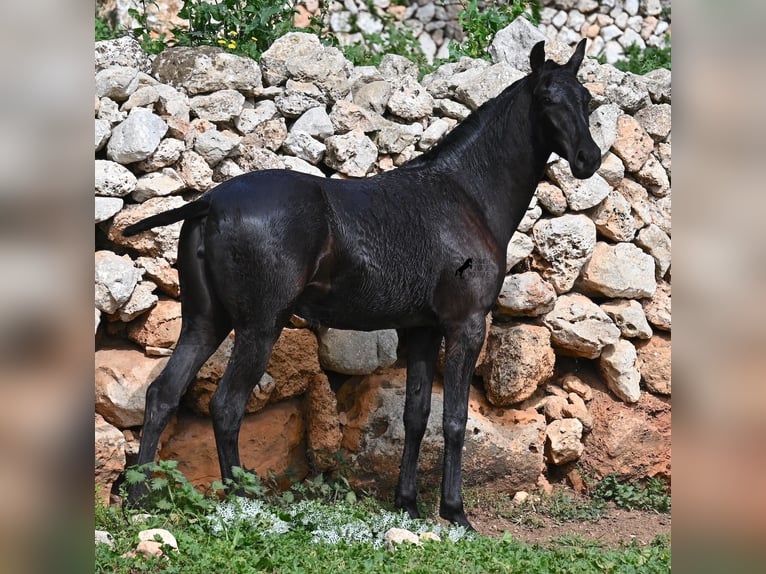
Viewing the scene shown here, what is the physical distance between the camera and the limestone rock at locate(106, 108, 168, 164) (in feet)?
17.8

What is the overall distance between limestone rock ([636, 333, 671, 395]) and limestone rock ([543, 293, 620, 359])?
326 millimetres

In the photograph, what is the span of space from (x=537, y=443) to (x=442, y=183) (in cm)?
196

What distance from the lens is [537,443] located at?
20.0 ft

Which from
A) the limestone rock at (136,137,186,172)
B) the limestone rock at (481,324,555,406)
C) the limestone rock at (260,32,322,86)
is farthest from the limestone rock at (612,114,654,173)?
the limestone rock at (136,137,186,172)

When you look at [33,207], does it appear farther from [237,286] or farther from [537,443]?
[537,443]

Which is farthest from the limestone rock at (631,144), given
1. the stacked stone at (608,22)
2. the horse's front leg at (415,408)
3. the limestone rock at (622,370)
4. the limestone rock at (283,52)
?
the stacked stone at (608,22)

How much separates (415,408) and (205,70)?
101 inches

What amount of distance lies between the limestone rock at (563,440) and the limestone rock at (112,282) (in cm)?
287

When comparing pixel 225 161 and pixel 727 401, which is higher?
pixel 225 161

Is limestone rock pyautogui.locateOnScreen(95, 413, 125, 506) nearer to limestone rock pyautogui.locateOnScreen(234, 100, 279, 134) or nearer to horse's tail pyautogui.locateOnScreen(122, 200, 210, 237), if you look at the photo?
horse's tail pyautogui.locateOnScreen(122, 200, 210, 237)

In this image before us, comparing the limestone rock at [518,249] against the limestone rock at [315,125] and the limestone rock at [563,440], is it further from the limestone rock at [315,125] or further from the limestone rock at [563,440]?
the limestone rock at [315,125]

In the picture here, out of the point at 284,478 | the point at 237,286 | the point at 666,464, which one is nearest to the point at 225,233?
the point at 237,286

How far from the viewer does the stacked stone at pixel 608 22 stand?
11.4 metres

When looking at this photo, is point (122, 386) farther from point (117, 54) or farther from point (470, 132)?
point (470, 132)
